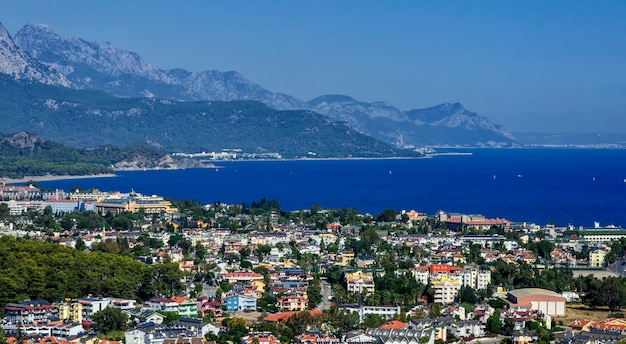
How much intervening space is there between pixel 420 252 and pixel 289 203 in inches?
791

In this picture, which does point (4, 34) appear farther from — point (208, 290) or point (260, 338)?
point (260, 338)

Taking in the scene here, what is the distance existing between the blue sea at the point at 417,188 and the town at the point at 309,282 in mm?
9690

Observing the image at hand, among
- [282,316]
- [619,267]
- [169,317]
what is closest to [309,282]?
[282,316]

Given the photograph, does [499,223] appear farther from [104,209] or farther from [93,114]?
[93,114]

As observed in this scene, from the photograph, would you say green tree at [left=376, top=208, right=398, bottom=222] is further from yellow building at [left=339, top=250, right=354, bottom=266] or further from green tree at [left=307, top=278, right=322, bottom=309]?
green tree at [left=307, top=278, right=322, bottom=309]

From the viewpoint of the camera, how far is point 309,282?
25.4m

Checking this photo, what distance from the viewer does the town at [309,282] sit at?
66.1ft

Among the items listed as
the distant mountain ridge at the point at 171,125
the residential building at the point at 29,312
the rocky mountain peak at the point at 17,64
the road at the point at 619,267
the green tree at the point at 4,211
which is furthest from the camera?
the rocky mountain peak at the point at 17,64

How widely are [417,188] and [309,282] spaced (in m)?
36.8

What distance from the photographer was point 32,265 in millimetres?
23422

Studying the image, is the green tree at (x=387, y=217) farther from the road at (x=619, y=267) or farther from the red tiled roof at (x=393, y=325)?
the red tiled roof at (x=393, y=325)

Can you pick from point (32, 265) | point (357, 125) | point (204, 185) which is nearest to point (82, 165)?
point (204, 185)

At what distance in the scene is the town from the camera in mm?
20156

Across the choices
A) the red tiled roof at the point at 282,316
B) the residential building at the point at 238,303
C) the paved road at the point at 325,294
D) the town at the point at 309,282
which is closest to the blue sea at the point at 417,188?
the town at the point at 309,282
